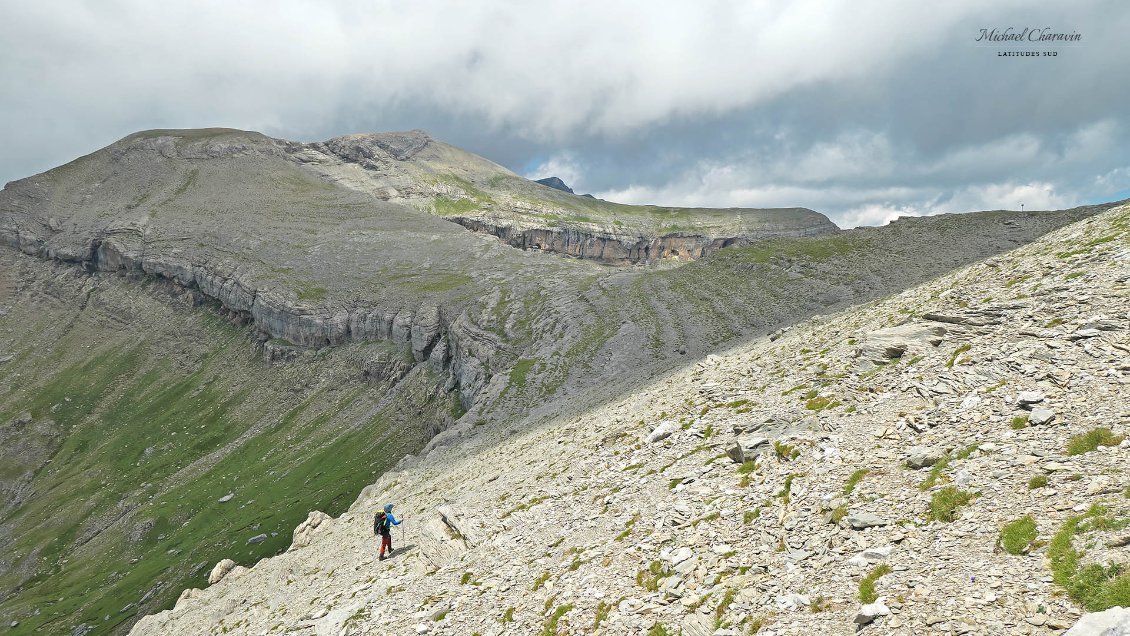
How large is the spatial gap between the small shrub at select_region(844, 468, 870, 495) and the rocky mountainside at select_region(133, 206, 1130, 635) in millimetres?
106

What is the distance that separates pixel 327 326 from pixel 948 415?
164m

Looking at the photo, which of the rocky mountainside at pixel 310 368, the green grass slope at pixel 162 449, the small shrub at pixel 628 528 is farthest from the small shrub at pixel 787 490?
the green grass slope at pixel 162 449

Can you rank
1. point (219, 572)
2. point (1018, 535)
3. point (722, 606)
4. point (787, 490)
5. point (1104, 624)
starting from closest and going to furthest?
1. point (1104, 624)
2. point (1018, 535)
3. point (722, 606)
4. point (787, 490)
5. point (219, 572)

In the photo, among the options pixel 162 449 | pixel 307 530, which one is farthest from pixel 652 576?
Result: pixel 162 449

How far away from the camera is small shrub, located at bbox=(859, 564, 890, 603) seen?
40.9 ft

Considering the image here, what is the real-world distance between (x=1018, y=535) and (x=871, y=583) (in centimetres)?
329

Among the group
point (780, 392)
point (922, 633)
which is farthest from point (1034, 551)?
point (780, 392)

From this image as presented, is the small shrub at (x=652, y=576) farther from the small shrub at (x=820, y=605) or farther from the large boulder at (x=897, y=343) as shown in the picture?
the large boulder at (x=897, y=343)

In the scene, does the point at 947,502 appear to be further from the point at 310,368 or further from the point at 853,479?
the point at 310,368

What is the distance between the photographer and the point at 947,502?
46.2ft

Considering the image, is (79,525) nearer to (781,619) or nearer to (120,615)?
(120,615)

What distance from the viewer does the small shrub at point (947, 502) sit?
1373 cm

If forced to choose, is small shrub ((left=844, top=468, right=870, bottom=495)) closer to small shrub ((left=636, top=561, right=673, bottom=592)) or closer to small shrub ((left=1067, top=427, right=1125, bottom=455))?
small shrub ((left=1067, top=427, right=1125, bottom=455))

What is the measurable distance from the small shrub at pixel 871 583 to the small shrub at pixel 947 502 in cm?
221
